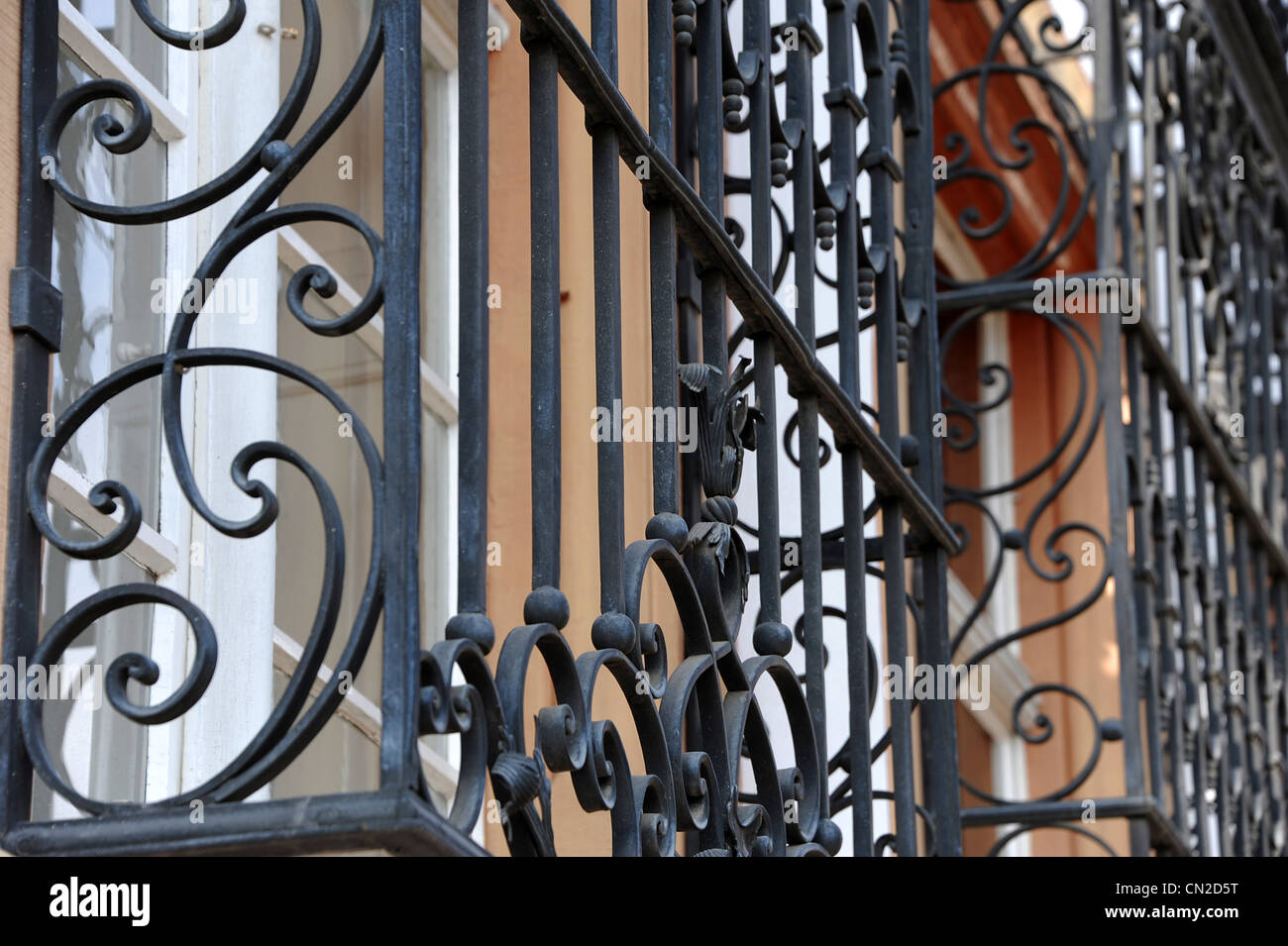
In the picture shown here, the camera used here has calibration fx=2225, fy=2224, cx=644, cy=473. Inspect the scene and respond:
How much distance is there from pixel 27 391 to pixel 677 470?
0.77m

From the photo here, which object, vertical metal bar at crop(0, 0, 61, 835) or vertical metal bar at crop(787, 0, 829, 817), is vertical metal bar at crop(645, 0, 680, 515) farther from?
vertical metal bar at crop(0, 0, 61, 835)

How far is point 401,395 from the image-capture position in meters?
1.96

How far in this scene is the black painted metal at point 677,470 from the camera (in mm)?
1987

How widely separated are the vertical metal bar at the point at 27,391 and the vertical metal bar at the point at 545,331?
502 mm

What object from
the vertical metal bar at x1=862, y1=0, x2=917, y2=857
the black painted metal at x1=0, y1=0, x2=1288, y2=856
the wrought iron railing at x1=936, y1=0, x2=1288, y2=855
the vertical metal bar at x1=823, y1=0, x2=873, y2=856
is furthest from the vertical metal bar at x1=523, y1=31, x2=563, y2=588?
the wrought iron railing at x1=936, y1=0, x2=1288, y2=855

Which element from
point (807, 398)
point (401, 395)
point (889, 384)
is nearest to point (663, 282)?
point (807, 398)

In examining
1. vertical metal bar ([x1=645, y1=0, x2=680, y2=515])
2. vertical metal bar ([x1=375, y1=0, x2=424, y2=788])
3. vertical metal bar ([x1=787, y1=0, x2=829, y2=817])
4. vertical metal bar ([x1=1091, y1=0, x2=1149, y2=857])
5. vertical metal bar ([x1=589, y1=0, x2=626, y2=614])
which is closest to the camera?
vertical metal bar ([x1=375, y1=0, x2=424, y2=788])

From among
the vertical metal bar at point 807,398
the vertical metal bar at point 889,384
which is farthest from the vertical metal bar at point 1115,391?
the vertical metal bar at point 807,398

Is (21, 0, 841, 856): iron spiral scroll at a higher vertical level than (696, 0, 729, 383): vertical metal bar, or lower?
lower

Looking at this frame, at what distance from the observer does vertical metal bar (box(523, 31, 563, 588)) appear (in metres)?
2.32

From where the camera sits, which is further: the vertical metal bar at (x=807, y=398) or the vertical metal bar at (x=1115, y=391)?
the vertical metal bar at (x=1115, y=391)

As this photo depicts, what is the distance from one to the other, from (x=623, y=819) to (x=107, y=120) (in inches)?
35.4

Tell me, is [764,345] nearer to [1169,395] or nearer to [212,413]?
[212,413]

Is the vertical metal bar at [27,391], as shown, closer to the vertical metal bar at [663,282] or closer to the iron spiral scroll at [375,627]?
the iron spiral scroll at [375,627]
